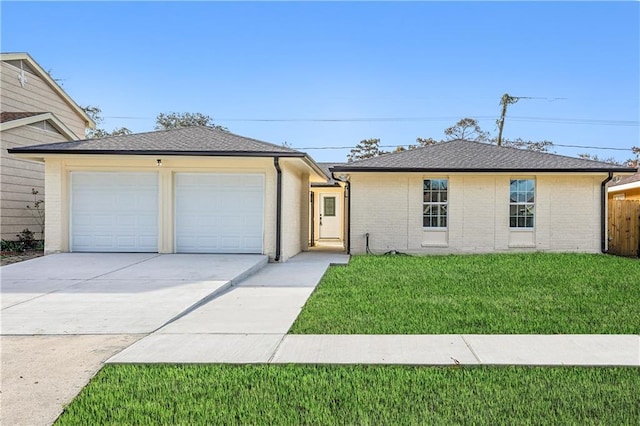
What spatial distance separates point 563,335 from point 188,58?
74.6 feet

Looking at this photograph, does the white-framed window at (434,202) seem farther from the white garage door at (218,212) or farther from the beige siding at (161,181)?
the white garage door at (218,212)

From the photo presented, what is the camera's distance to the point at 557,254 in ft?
45.3

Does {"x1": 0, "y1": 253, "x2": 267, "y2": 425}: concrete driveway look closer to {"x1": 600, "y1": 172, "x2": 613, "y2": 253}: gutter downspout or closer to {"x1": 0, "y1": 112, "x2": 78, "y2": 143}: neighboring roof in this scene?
{"x1": 0, "y1": 112, "x2": 78, "y2": 143}: neighboring roof

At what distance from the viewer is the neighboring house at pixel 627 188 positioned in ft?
58.2

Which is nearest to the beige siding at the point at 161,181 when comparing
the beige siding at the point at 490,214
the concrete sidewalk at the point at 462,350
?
the beige siding at the point at 490,214

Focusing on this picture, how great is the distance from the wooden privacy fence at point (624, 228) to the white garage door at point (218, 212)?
11919 millimetres

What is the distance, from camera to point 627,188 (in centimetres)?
1817

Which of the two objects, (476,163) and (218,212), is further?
(476,163)

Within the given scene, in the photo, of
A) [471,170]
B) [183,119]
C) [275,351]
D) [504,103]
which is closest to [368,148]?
[504,103]

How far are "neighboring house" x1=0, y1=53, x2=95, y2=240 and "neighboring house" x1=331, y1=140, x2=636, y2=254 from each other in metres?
10.6

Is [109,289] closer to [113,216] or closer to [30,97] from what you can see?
[113,216]

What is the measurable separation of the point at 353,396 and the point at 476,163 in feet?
41.0

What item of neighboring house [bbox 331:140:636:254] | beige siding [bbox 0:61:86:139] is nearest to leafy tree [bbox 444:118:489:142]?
neighboring house [bbox 331:140:636:254]

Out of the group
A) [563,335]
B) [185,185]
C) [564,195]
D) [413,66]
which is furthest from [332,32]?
[563,335]
